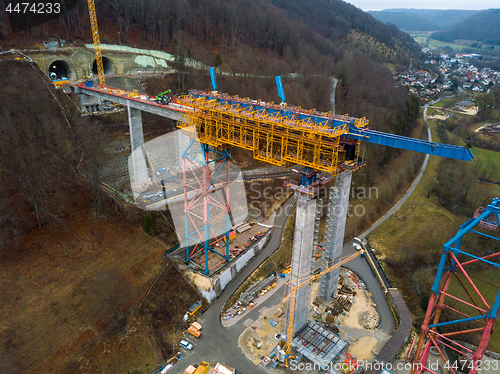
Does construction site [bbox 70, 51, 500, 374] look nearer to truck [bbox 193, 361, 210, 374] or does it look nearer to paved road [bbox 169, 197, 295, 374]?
truck [bbox 193, 361, 210, 374]

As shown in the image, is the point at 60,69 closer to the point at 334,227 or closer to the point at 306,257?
the point at 334,227

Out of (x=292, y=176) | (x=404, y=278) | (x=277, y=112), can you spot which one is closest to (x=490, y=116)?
(x=292, y=176)

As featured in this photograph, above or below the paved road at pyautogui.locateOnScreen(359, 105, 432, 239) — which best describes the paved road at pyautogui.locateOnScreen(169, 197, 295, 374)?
below

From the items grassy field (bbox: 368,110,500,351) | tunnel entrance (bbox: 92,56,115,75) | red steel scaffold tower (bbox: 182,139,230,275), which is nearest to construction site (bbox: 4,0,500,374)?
red steel scaffold tower (bbox: 182,139,230,275)

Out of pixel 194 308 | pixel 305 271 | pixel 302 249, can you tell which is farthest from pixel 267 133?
pixel 194 308

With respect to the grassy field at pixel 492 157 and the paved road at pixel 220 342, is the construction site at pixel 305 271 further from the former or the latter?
the grassy field at pixel 492 157
